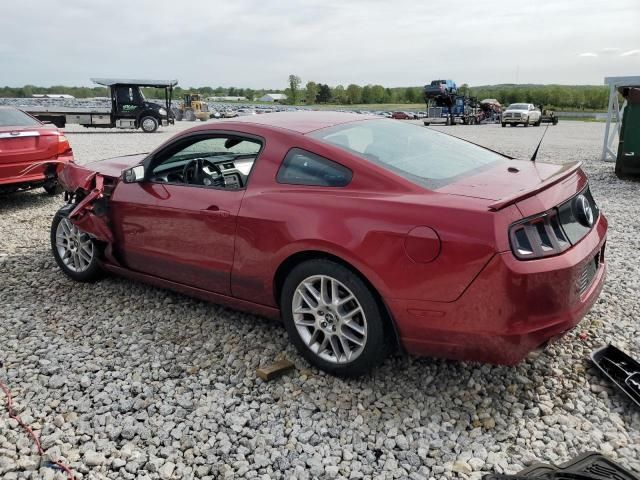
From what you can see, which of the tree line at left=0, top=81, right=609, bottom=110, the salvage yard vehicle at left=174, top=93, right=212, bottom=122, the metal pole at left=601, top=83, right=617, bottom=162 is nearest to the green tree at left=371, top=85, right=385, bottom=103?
the tree line at left=0, top=81, right=609, bottom=110

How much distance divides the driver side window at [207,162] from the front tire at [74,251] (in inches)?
40.1

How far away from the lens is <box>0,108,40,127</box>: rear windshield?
26.1 ft

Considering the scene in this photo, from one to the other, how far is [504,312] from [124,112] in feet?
81.3

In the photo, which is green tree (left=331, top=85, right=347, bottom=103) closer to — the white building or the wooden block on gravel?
the white building

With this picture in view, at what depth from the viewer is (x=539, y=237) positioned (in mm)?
2693

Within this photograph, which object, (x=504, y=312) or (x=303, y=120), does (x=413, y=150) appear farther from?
(x=504, y=312)

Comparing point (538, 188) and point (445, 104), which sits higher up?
point (445, 104)

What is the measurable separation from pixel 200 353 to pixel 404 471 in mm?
1651

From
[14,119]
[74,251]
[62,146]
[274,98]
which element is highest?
[274,98]

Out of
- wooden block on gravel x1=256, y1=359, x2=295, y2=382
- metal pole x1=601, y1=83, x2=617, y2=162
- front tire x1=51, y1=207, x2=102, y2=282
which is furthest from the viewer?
metal pole x1=601, y1=83, x2=617, y2=162

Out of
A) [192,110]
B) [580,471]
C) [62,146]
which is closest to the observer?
[580,471]

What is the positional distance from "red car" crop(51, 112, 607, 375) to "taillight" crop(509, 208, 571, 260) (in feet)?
0.03

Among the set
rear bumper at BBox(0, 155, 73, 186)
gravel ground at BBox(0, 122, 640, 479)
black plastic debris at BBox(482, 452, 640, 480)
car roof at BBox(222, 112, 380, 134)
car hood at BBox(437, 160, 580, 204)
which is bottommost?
gravel ground at BBox(0, 122, 640, 479)

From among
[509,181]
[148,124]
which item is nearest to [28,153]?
[509,181]
